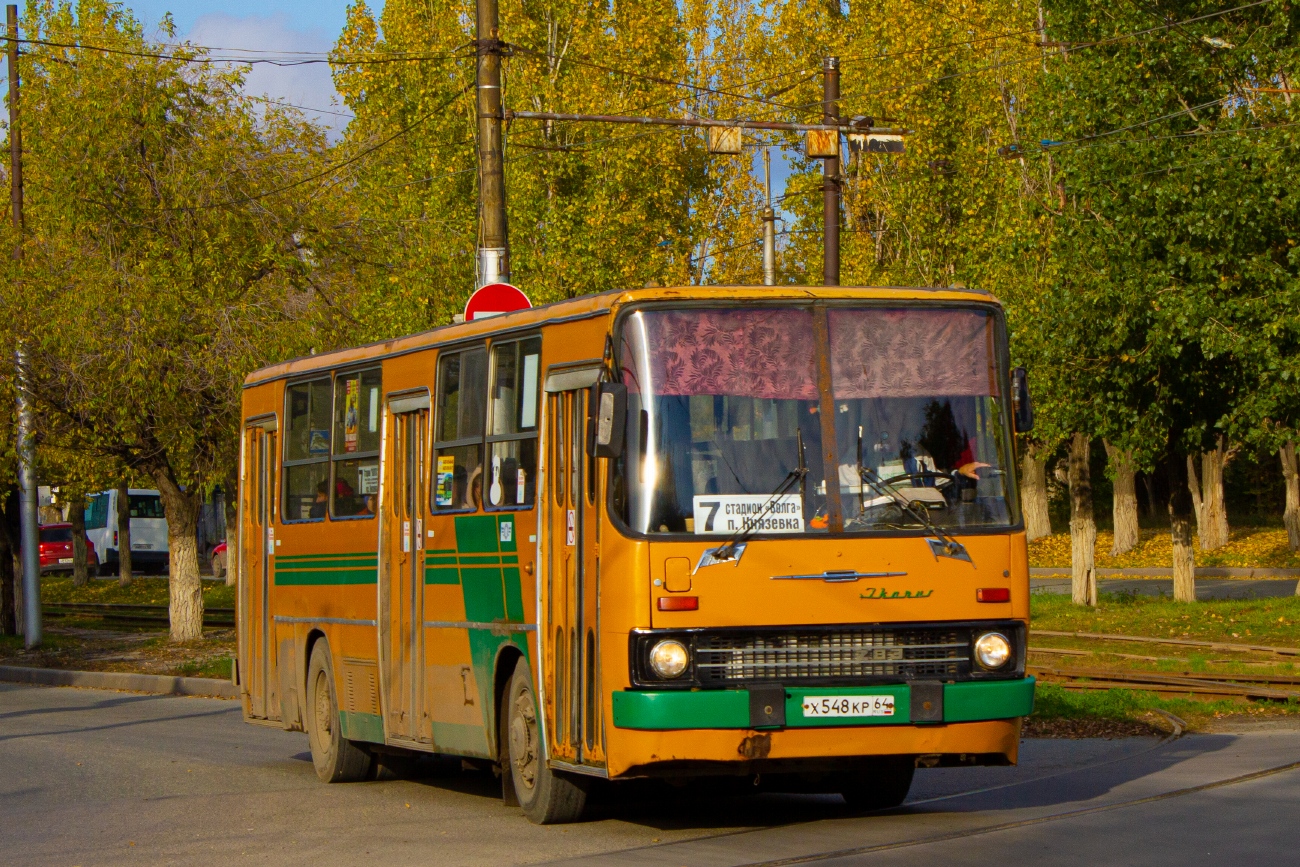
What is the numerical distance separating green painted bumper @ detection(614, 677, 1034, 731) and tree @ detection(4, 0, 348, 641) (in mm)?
18026

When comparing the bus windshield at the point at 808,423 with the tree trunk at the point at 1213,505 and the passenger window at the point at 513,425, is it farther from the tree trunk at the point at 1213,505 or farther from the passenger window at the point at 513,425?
the tree trunk at the point at 1213,505

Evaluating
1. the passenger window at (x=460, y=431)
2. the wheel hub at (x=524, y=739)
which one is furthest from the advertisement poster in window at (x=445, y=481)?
the wheel hub at (x=524, y=739)

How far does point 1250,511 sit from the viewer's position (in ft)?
229

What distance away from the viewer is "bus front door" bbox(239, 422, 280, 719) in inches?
601

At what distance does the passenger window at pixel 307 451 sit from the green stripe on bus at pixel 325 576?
0.41 metres

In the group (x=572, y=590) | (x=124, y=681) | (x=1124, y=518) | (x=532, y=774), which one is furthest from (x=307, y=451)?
(x=1124, y=518)

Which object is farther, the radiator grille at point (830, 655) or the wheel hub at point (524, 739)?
the wheel hub at point (524, 739)

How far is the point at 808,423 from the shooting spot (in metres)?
9.86

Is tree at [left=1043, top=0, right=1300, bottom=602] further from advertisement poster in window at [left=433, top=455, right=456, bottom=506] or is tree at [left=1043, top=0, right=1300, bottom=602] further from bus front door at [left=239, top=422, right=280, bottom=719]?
advertisement poster in window at [left=433, top=455, right=456, bottom=506]

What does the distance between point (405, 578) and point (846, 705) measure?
4011 millimetres

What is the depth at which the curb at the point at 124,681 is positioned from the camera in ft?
75.2

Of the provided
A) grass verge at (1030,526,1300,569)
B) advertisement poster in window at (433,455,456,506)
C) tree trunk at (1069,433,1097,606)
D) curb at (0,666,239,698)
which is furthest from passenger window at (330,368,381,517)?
grass verge at (1030,526,1300,569)

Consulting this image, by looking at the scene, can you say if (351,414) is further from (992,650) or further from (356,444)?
(992,650)

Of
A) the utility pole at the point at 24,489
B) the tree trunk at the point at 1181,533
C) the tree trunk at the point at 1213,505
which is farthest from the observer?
the tree trunk at the point at 1213,505
